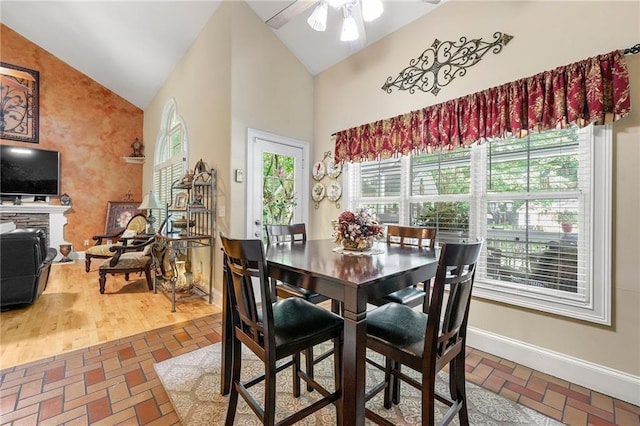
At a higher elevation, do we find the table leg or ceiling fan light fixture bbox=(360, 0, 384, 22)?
ceiling fan light fixture bbox=(360, 0, 384, 22)

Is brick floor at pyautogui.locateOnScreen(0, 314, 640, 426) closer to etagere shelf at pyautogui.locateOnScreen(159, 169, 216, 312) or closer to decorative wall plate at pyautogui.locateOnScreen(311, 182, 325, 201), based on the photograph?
etagere shelf at pyautogui.locateOnScreen(159, 169, 216, 312)

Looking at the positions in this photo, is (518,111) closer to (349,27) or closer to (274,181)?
(349,27)

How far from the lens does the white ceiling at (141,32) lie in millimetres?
3232

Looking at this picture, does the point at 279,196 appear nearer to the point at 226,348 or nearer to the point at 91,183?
the point at 226,348

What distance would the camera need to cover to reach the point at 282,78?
12.0 feet

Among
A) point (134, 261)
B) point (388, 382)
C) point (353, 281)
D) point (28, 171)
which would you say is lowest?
point (388, 382)

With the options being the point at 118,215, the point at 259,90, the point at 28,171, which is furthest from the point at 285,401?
the point at 28,171

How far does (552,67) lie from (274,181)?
2.87 metres

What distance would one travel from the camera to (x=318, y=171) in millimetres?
3854

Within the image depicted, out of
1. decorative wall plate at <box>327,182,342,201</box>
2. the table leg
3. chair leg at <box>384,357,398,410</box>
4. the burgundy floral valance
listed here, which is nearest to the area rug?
chair leg at <box>384,357,398,410</box>

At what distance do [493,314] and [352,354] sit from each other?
1.79 m

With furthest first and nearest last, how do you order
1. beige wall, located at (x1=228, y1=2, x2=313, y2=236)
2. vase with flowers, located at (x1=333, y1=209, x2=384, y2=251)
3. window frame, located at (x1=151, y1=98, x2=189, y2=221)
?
window frame, located at (x1=151, y1=98, x2=189, y2=221) < beige wall, located at (x1=228, y1=2, x2=313, y2=236) < vase with flowers, located at (x1=333, y1=209, x2=384, y2=251)

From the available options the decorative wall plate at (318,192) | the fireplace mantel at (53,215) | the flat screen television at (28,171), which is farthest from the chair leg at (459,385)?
the flat screen television at (28,171)

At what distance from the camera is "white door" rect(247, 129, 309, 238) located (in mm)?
3379
